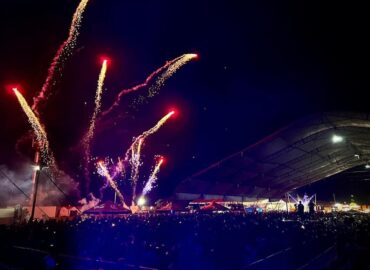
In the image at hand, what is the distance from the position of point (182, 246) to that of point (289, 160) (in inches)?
1157

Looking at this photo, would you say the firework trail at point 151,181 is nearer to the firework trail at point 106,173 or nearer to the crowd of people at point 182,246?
the firework trail at point 106,173

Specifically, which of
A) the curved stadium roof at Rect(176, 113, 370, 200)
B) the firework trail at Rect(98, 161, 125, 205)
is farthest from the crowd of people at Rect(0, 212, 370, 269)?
the firework trail at Rect(98, 161, 125, 205)

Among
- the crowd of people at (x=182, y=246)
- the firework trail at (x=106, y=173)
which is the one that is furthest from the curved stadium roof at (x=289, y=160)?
the firework trail at (x=106, y=173)

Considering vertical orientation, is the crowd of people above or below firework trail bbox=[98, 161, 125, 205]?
below

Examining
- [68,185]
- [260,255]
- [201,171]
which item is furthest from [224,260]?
[68,185]

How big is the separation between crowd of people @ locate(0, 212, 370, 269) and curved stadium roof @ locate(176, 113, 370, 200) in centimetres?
1208

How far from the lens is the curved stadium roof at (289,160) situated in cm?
2450

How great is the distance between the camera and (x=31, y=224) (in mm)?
12453

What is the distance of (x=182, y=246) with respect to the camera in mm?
8273

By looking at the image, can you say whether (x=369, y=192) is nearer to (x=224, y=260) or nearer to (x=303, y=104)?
(x=303, y=104)

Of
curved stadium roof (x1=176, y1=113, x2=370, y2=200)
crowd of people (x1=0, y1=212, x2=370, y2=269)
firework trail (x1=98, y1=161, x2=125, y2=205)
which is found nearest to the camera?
crowd of people (x1=0, y1=212, x2=370, y2=269)

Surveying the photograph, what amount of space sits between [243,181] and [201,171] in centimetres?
928

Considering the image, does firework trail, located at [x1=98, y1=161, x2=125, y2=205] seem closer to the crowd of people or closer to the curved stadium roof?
the curved stadium roof

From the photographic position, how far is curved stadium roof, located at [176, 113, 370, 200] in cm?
2450
